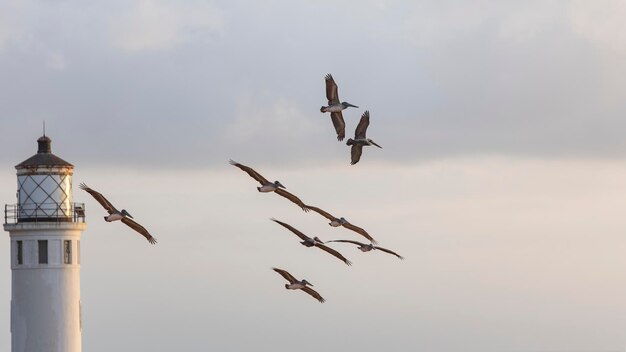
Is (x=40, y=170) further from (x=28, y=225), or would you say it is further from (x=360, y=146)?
(x=360, y=146)

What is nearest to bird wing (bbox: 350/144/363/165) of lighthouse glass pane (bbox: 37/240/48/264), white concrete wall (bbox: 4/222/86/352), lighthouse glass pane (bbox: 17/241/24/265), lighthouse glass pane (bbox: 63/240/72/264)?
white concrete wall (bbox: 4/222/86/352)

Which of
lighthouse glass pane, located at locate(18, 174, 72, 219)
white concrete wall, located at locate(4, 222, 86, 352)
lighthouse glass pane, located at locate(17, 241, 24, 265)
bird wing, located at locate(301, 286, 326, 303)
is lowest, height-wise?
bird wing, located at locate(301, 286, 326, 303)

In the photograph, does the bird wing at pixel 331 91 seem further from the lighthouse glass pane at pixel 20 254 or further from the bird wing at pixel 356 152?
Answer: the lighthouse glass pane at pixel 20 254

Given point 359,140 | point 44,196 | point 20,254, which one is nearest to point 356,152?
point 359,140

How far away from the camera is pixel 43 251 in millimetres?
110250

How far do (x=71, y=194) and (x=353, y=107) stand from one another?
21302 mm

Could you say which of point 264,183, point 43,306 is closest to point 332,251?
point 264,183

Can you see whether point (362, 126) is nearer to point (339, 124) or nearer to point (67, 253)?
point (339, 124)

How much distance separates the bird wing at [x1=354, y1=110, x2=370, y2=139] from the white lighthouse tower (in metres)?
19.0

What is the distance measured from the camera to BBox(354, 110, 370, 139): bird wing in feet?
311

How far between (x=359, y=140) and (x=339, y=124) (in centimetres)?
112

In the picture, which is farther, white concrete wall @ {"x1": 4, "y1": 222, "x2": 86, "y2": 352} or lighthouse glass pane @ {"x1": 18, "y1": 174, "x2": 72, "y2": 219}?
lighthouse glass pane @ {"x1": 18, "y1": 174, "x2": 72, "y2": 219}

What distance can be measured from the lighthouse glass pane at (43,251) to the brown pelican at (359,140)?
63.5ft

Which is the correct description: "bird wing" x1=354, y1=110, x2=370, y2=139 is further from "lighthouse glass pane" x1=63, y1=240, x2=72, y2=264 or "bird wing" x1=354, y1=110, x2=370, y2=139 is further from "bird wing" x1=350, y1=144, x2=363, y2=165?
"lighthouse glass pane" x1=63, y1=240, x2=72, y2=264
